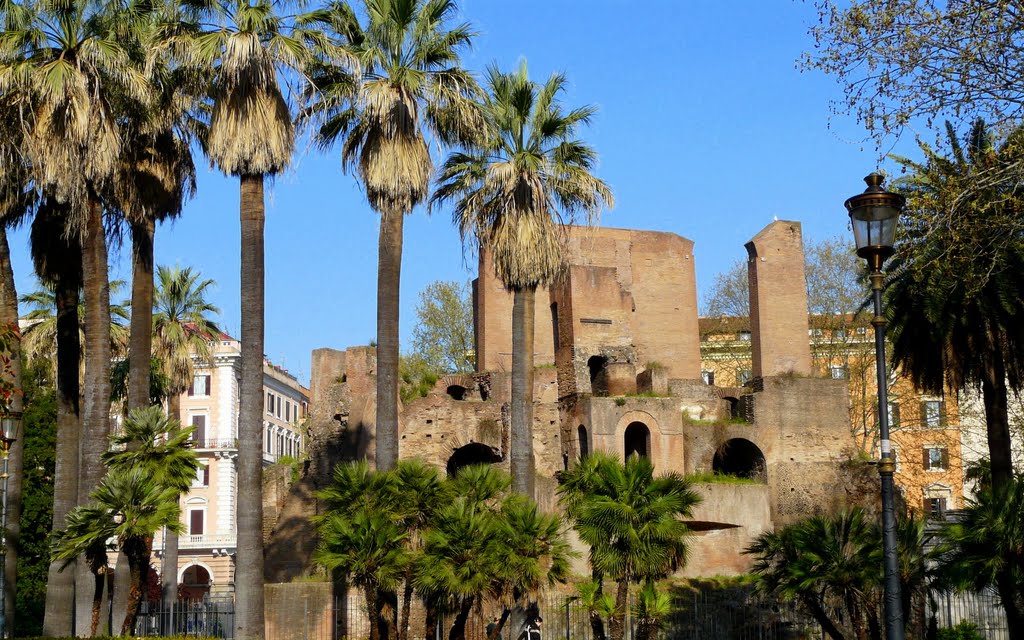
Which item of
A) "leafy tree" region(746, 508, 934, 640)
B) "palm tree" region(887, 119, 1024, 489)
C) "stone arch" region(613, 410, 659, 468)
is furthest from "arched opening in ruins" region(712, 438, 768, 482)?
"leafy tree" region(746, 508, 934, 640)

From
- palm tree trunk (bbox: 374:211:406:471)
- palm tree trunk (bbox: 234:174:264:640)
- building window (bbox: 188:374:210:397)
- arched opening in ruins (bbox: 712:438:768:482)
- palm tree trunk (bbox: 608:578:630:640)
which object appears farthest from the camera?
building window (bbox: 188:374:210:397)

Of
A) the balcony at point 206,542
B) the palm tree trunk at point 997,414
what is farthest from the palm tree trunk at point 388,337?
the balcony at point 206,542

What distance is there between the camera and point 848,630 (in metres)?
27.9

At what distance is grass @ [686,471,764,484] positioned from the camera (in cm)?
3797

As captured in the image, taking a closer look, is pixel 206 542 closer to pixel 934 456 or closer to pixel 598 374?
pixel 598 374

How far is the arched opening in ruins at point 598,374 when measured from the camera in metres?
40.5

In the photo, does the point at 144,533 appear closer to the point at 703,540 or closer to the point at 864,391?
the point at 703,540

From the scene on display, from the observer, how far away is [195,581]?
61625 millimetres

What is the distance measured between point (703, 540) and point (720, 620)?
25.0 ft

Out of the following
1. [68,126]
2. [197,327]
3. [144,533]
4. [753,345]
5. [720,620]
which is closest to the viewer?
[144,533]

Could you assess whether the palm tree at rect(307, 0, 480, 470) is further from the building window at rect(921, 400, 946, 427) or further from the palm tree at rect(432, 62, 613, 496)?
the building window at rect(921, 400, 946, 427)

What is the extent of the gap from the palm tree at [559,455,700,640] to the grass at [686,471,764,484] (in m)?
14.7

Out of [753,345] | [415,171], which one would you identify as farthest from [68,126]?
[753,345]

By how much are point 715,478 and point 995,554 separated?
19577 millimetres
